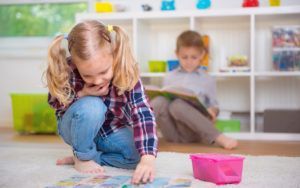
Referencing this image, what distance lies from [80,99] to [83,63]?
0.50ft

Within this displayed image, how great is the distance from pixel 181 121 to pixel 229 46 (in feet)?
2.32

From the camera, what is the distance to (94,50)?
1.25 m

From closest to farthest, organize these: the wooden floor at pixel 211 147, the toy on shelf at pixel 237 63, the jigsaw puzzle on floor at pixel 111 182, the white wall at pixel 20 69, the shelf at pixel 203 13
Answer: the jigsaw puzzle on floor at pixel 111 182, the wooden floor at pixel 211 147, the shelf at pixel 203 13, the toy on shelf at pixel 237 63, the white wall at pixel 20 69

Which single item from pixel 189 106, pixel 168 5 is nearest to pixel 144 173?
pixel 189 106

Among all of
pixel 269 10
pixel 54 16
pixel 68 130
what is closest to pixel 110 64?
pixel 68 130

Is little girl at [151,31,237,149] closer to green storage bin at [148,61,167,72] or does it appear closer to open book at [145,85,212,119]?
open book at [145,85,212,119]

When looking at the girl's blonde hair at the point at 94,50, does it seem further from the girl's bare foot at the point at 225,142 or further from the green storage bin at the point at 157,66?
the green storage bin at the point at 157,66

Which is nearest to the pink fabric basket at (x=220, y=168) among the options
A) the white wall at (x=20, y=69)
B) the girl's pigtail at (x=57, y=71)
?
the girl's pigtail at (x=57, y=71)

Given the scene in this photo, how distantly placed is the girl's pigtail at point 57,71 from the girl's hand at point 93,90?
0.18 feet

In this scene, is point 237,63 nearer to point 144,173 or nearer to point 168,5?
point 168,5

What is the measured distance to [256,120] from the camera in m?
2.78

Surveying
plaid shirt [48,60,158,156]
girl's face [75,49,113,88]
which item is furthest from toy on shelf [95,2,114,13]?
girl's face [75,49,113,88]

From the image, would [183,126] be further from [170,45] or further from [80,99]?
[80,99]

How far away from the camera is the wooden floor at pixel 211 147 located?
194cm
